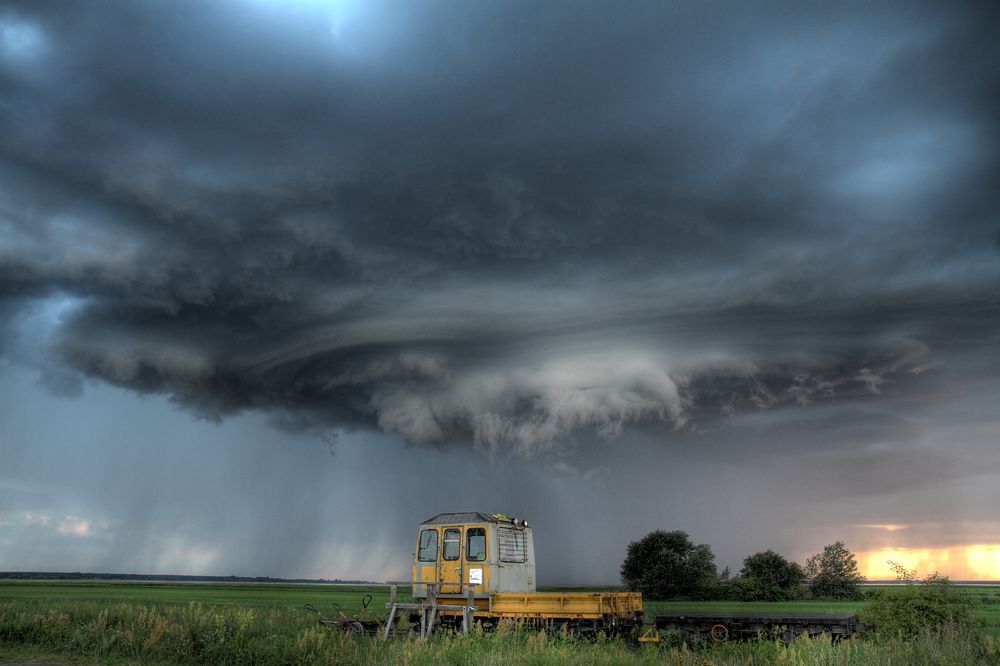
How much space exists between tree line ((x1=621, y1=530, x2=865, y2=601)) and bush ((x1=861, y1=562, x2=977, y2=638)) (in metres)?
53.6

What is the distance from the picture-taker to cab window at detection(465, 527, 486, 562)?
23172 mm

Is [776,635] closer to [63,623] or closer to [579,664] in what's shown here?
[579,664]

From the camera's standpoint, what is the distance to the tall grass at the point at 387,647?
14453 millimetres

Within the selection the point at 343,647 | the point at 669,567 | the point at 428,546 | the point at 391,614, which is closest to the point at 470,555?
the point at 428,546

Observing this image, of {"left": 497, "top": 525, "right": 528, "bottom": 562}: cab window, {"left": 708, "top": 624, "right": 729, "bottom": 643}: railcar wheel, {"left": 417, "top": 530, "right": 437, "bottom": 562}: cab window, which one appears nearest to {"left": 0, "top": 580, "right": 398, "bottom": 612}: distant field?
{"left": 417, "top": 530, "right": 437, "bottom": 562}: cab window

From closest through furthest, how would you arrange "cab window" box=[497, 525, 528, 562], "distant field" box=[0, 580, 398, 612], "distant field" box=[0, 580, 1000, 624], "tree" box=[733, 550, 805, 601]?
"cab window" box=[497, 525, 528, 562]
"distant field" box=[0, 580, 1000, 624]
"distant field" box=[0, 580, 398, 612]
"tree" box=[733, 550, 805, 601]

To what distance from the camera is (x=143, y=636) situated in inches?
844

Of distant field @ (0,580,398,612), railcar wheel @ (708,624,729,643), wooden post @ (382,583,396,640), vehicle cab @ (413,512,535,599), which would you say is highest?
vehicle cab @ (413,512,535,599)

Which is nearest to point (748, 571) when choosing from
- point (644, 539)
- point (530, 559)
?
point (644, 539)

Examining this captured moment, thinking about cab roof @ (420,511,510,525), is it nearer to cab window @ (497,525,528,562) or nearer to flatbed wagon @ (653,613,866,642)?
cab window @ (497,525,528,562)

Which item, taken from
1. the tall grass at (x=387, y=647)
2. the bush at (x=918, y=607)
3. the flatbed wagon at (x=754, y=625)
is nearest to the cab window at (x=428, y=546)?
the tall grass at (x=387, y=647)

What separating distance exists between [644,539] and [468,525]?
61.4m

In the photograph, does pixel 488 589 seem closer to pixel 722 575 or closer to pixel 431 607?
pixel 431 607

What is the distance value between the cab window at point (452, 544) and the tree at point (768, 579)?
57.3 m
